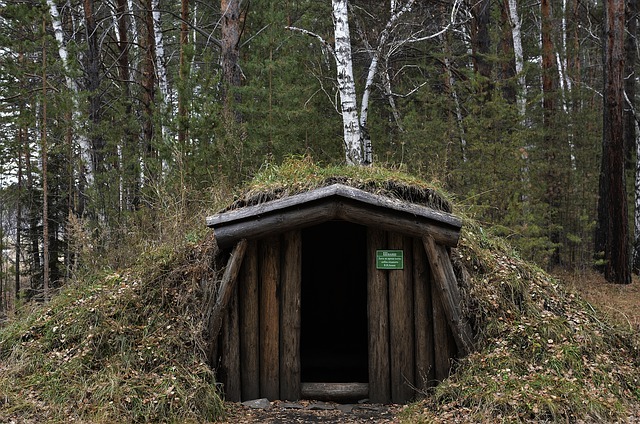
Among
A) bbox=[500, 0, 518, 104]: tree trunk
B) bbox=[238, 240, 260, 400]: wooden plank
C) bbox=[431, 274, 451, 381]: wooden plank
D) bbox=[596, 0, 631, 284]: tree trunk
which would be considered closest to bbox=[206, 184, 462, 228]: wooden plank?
bbox=[238, 240, 260, 400]: wooden plank

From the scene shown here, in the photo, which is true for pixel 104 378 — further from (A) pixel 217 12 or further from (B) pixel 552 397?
(A) pixel 217 12

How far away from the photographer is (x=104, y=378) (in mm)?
5816

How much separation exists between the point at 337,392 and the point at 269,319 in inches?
40.8

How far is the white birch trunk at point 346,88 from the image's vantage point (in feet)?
34.8

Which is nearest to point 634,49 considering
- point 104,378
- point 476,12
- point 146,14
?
point 476,12

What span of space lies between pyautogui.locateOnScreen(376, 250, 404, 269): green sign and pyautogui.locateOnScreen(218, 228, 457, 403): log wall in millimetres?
55

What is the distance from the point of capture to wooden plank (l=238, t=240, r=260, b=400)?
664cm

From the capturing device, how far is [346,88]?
10742mm

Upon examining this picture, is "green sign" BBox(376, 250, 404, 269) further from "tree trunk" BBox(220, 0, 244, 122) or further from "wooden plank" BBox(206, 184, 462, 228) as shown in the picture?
"tree trunk" BBox(220, 0, 244, 122)

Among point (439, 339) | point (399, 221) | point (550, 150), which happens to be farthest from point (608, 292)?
point (399, 221)

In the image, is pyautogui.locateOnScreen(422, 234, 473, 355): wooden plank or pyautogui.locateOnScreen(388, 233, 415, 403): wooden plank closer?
pyautogui.locateOnScreen(422, 234, 473, 355): wooden plank

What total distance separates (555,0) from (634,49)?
5.46 metres

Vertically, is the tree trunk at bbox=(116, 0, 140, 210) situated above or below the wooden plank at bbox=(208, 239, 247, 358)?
above

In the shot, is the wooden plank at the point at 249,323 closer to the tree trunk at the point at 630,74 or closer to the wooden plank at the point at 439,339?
the wooden plank at the point at 439,339
